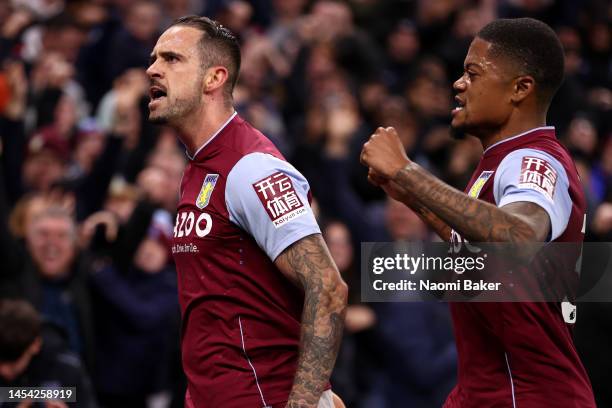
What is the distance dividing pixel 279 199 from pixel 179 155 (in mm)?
5531

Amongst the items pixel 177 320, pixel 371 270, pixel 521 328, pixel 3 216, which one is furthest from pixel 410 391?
pixel 521 328

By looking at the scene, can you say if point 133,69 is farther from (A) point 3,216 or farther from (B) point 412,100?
(A) point 3,216

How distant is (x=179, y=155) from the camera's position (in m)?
9.70

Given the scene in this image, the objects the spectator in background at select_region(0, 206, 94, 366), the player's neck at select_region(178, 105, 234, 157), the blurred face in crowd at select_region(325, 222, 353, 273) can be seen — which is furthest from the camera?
the blurred face in crowd at select_region(325, 222, 353, 273)

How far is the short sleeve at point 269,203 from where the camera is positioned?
4238 mm

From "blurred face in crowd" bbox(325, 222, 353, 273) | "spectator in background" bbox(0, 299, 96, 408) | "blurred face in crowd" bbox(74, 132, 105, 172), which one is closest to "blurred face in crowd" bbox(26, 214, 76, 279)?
"spectator in background" bbox(0, 299, 96, 408)

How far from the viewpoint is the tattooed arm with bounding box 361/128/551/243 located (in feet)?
12.8

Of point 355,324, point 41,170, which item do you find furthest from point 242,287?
point 41,170

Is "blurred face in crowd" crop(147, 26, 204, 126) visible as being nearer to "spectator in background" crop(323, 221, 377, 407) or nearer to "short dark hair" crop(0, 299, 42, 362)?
"short dark hair" crop(0, 299, 42, 362)

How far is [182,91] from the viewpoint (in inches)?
181

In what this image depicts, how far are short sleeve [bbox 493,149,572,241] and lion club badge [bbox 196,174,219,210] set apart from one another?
3.42 feet

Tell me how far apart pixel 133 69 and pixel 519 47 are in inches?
296

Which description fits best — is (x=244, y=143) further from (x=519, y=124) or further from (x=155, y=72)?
(x=519, y=124)

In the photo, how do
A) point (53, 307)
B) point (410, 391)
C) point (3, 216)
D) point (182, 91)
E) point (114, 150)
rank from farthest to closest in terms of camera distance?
point (114, 150) < point (410, 391) < point (53, 307) < point (3, 216) < point (182, 91)
